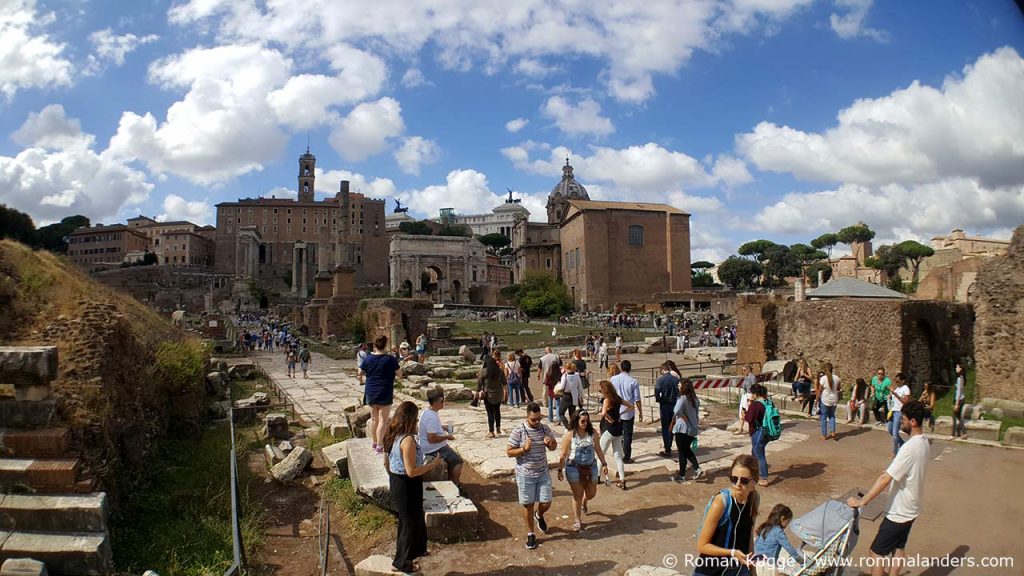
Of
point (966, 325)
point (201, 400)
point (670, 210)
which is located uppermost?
point (670, 210)

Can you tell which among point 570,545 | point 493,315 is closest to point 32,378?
point 570,545

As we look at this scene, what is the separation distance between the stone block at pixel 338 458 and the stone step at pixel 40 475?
8.92 feet

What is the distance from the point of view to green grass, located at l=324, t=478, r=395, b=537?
5.45m

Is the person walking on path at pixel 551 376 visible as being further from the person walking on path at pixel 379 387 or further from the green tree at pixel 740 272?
the green tree at pixel 740 272

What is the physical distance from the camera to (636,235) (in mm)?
65500

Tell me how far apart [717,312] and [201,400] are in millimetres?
42498

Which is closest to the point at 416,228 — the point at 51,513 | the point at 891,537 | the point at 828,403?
the point at 828,403

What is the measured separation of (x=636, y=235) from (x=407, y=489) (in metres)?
63.4

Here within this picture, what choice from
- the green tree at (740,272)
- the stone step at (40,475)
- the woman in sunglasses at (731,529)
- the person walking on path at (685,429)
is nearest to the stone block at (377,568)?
the woman in sunglasses at (731,529)

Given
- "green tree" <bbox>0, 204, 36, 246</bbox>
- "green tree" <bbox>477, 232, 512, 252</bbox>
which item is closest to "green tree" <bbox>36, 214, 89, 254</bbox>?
"green tree" <bbox>0, 204, 36, 246</bbox>

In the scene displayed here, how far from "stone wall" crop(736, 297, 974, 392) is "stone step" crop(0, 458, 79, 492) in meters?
14.2

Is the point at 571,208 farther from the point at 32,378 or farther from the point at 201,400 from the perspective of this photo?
the point at 32,378

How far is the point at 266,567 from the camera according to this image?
486 centimetres

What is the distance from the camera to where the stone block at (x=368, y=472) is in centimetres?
555
